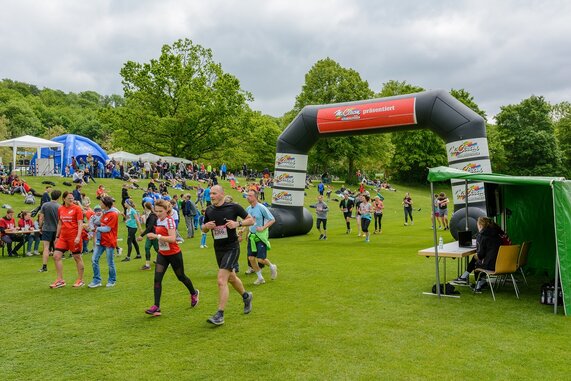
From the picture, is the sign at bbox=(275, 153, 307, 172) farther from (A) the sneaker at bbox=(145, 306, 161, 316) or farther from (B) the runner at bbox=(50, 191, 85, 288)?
(A) the sneaker at bbox=(145, 306, 161, 316)

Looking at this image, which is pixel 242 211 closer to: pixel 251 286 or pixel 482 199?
pixel 251 286

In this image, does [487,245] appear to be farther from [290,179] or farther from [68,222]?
[290,179]

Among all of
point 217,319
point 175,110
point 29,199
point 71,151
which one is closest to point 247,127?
point 175,110

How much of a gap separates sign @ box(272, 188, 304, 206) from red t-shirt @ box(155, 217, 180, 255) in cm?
1084

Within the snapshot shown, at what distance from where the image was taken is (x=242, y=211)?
687 cm

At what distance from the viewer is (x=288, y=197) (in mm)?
18219

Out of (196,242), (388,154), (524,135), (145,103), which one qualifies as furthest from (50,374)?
(524,135)

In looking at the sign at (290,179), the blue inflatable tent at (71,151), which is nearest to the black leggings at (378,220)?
the sign at (290,179)

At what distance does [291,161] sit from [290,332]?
1201cm

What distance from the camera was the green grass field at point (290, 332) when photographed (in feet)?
16.6

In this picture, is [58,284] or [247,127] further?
[247,127]

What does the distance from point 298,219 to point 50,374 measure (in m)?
13.8

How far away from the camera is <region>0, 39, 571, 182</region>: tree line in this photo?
125ft

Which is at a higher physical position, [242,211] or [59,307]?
[242,211]
